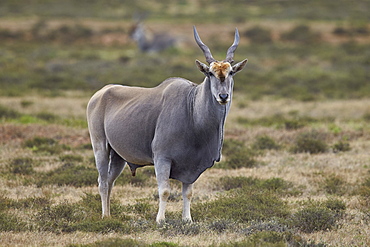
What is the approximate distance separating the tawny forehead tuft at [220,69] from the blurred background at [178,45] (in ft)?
48.7

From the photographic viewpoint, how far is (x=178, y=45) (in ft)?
124

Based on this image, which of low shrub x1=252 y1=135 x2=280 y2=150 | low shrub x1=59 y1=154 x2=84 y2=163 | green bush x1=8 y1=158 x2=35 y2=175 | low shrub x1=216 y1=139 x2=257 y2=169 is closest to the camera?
green bush x1=8 y1=158 x2=35 y2=175

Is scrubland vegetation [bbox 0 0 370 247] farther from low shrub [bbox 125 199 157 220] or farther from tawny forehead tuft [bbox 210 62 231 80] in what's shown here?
tawny forehead tuft [bbox 210 62 231 80]

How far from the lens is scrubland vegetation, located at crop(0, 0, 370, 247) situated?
271 inches

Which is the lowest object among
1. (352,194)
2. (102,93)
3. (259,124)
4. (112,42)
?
(112,42)

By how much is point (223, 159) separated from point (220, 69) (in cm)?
569

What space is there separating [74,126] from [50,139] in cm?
189

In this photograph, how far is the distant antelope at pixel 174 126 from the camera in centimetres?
683

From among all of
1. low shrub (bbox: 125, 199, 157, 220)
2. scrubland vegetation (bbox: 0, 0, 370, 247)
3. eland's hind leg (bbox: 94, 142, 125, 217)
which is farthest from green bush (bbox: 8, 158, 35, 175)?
low shrub (bbox: 125, 199, 157, 220)

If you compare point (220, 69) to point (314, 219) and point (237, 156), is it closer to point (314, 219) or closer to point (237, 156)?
point (314, 219)

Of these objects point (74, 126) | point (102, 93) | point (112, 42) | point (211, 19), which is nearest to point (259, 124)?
point (74, 126)

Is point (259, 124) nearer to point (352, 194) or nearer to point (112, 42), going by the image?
point (352, 194)

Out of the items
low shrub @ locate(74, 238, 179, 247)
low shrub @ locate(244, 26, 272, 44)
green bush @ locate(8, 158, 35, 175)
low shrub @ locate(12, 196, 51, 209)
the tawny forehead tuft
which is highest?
the tawny forehead tuft

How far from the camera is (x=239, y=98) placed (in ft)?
70.9
